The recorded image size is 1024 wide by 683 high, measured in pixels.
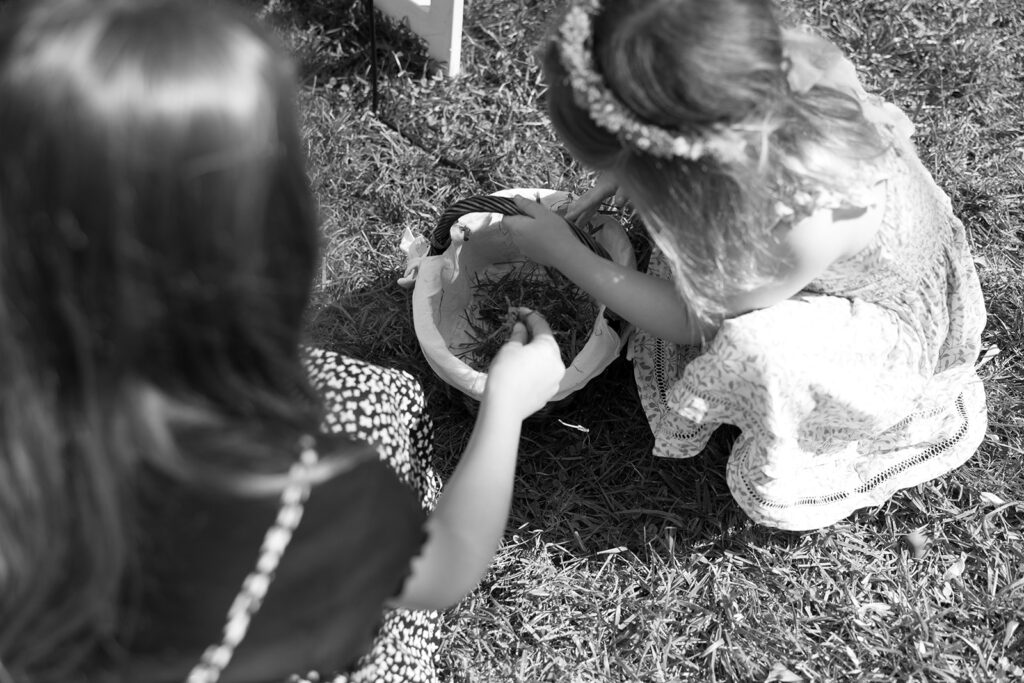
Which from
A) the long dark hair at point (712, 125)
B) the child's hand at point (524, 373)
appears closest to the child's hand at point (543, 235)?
the child's hand at point (524, 373)

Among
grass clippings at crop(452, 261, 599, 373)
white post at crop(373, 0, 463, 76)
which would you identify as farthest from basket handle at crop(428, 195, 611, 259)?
white post at crop(373, 0, 463, 76)

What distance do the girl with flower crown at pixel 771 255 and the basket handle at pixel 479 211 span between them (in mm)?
52

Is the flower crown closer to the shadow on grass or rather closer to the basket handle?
the basket handle

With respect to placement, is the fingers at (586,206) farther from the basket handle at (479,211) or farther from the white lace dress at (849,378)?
the white lace dress at (849,378)

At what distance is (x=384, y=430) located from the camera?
4.58ft

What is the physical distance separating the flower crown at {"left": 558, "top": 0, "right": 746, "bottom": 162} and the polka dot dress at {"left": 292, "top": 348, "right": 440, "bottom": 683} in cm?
51

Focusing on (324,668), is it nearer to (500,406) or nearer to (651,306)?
(500,406)

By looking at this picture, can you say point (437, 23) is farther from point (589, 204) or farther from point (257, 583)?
point (257, 583)

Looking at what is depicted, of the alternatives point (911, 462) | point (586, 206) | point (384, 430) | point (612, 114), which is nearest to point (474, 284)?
point (586, 206)

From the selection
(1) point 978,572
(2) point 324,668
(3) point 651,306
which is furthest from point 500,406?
(1) point 978,572

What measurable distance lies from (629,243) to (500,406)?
56 cm

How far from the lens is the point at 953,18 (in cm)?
244

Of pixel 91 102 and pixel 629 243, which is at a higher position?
pixel 91 102

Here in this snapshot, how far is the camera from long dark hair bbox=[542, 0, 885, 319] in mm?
1211
